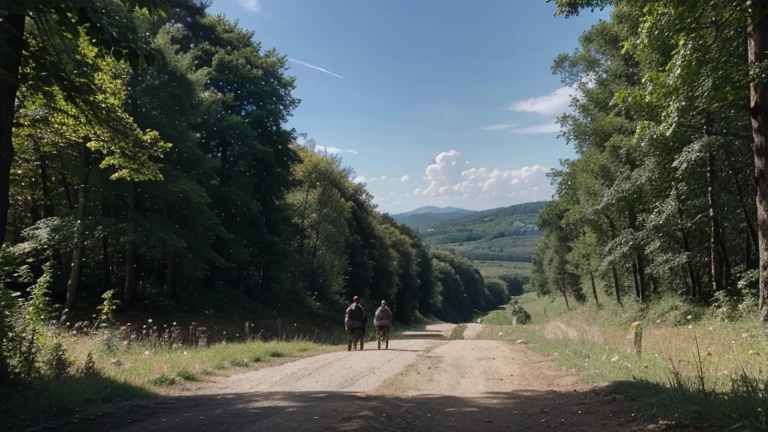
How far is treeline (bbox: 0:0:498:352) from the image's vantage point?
296 inches

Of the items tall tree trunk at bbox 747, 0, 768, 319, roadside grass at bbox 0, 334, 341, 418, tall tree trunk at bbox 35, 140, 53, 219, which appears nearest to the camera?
roadside grass at bbox 0, 334, 341, 418

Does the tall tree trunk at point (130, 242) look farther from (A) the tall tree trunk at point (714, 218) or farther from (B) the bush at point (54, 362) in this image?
(A) the tall tree trunk at point (714, 218)

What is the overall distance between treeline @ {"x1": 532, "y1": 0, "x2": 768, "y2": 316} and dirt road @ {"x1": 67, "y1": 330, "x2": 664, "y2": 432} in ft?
16.6

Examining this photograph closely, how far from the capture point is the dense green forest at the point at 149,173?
750 cm

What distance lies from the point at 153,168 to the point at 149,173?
0.14 metres

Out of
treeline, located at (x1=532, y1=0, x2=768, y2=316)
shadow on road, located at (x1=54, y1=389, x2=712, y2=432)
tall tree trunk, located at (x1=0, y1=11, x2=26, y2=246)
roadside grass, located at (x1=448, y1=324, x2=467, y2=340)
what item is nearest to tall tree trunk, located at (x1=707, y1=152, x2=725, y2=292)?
treeline, located at (x1=532, y1=0, x2=768, y2=316)

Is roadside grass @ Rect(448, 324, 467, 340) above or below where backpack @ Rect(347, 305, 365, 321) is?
below

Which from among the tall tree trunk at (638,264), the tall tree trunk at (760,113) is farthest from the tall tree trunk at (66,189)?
the tall tree trunk at (638,264)

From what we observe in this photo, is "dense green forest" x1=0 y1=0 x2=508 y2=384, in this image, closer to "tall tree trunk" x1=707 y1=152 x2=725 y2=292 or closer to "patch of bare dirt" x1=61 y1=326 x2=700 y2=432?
"patch of bare dirt" x1=61 y1=326 x2=700 y2=432

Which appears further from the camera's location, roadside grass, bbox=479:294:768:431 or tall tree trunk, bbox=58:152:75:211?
tall tree trunk, bbox=58:152:75:211

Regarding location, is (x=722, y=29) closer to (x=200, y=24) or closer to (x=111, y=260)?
(x=111, y=260)

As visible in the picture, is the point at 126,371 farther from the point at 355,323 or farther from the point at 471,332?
the point at 471,332

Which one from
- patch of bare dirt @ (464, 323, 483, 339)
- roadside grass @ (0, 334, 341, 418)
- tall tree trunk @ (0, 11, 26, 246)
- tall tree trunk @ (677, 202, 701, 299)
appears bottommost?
patch of bare dirt @ (464, 323, 483, 339)

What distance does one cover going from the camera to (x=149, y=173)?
10.5 meters
